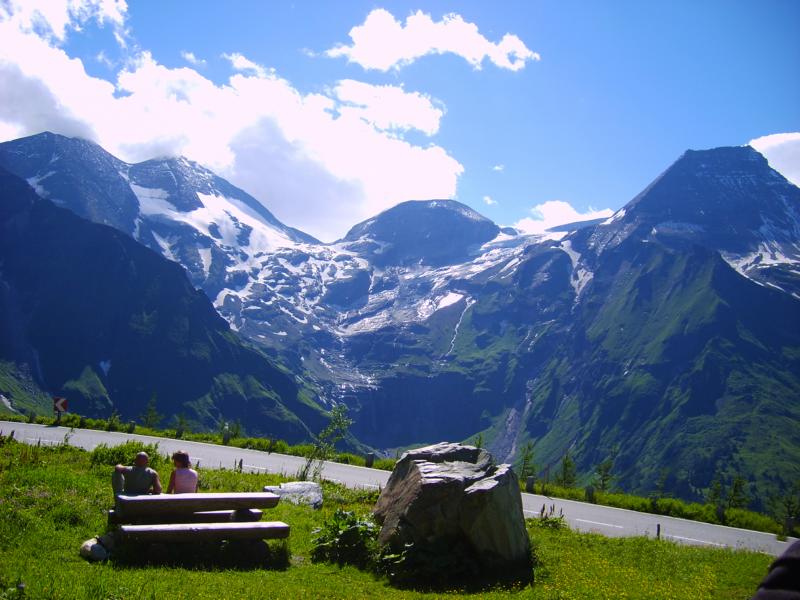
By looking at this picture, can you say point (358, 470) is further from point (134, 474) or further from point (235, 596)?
point (235, 596)

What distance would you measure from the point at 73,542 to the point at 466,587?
888cm

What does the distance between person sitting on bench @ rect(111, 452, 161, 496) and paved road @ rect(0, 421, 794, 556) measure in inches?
622

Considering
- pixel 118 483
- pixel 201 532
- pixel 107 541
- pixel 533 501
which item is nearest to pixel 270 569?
pixel 201 532

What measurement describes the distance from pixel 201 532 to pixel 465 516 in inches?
251

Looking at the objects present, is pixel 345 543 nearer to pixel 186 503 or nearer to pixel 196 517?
pixel 196 517

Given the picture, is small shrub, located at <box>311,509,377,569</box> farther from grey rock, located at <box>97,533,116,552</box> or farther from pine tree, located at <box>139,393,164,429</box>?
pine tree, located at <box>139,393,164,429</box>

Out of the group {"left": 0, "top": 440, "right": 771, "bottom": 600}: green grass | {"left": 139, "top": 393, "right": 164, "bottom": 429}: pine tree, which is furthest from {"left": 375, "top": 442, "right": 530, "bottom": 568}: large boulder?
{"left": 139, "top": 393, "right": 164, "bottom": 429}: pine tree

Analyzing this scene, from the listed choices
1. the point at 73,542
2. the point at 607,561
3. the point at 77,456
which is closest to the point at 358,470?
the point at 77,456

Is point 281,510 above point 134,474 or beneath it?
beneath

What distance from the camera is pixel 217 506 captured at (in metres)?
15.1

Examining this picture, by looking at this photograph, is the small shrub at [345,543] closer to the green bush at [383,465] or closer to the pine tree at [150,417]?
the green bush at [383,465]

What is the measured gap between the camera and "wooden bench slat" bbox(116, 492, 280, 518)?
1394cm

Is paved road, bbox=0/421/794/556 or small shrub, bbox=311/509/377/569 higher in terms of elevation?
small shrub, bbox=311/509/377/569

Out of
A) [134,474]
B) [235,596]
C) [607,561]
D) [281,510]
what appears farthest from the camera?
[281,510]
